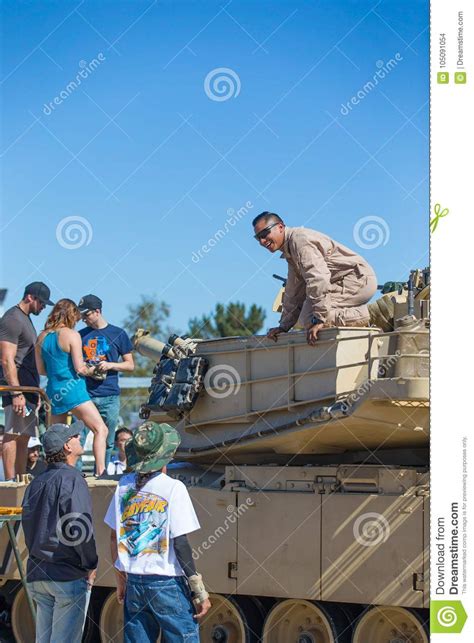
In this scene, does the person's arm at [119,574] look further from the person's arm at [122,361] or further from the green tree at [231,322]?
the green tree at [231,322]

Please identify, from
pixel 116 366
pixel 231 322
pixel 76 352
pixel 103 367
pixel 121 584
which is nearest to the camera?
pixel 121 584

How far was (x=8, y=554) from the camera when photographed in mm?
11969

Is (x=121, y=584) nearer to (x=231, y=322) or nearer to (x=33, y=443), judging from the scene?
(x=33, y=443)

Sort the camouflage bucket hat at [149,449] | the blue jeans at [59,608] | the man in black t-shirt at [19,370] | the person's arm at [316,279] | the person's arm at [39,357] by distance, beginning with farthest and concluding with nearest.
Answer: the person's arm at [39,357]
the man in black t-shirt at [19,370]
the person's arm at [316,279]
the blue jeans at [59,608]
the camouflage bucket hat at [149,449]

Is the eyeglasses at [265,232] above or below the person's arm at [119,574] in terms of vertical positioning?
above

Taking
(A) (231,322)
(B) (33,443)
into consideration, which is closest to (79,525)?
(B) (33,443)

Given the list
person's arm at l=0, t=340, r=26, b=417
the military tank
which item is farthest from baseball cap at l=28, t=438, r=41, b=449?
the military tank

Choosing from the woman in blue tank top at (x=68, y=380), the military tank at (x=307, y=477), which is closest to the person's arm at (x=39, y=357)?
the woman in blue tank top at (x=68, y=380)

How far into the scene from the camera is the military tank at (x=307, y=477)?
32.2ft

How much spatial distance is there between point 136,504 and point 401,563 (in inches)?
126

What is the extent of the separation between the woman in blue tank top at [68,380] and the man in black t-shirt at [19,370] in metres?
0.22

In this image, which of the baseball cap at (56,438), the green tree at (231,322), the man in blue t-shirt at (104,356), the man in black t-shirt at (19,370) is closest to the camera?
the baseball cap at (56,438)

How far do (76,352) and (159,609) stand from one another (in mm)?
4864

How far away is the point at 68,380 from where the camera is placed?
11.9 meters
